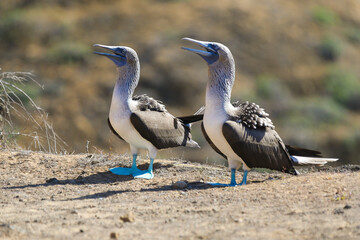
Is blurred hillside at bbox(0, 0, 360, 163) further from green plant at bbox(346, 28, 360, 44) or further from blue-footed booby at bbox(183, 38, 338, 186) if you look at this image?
blue-footed booby at bbox(183, 38, 338, 186)

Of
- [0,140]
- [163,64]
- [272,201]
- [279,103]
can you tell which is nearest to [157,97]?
[163,64]

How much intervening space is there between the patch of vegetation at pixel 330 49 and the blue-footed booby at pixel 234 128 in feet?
64.1

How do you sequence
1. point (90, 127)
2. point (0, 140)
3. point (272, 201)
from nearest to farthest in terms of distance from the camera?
point (272, 201) → point (0, 140) → point (90, 127)

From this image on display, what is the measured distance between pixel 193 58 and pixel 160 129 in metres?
16.6

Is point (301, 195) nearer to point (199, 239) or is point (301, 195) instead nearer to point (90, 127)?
point (199, 239)

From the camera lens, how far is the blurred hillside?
872 inches

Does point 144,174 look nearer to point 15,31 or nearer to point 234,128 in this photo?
point 234,128

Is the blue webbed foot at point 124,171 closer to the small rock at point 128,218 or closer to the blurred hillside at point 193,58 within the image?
the small rock at point 128,218

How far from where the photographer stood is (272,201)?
6.01m

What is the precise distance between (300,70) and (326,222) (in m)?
20.8

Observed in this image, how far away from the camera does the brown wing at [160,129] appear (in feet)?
26.0

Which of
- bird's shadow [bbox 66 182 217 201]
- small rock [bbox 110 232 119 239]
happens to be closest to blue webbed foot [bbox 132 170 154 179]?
bird's shadow [bbox 66 182 217 201]

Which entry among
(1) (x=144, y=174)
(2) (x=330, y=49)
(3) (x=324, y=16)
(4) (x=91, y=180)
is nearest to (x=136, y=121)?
(1) (x=144, y=174)

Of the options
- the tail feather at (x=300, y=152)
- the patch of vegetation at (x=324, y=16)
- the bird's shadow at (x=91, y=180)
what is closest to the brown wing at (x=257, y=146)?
the tail feather at (x=300, y=152)
